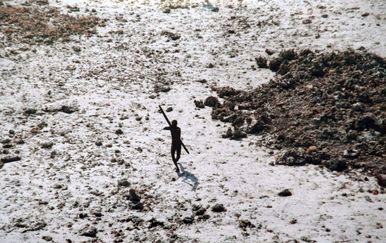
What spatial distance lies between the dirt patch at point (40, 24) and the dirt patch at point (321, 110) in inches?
534

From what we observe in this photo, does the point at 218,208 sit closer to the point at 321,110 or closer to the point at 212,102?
the point at 321,110

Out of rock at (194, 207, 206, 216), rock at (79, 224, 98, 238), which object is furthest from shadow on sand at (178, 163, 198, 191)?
rock at (79, 224, 98, 238)

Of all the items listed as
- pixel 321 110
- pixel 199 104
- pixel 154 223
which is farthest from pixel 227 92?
pixel 154 223

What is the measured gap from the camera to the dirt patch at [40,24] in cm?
2775

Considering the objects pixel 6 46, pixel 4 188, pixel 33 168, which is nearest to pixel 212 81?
pixel 33 168

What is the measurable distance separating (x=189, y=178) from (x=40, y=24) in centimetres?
2085

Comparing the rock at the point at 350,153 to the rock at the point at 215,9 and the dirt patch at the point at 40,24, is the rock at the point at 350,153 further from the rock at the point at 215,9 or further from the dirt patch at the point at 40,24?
the dirt patch at the point at 40,24

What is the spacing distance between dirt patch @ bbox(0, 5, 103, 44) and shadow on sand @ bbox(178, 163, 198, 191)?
1724cm

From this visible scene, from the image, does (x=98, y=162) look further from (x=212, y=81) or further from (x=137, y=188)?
(x=212, y=81)

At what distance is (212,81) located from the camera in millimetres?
22719

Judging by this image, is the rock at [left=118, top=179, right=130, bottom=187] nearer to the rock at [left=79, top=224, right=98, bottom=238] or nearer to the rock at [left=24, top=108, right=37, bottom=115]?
the rock at [left=79, top=224, right=98, bottom=238]

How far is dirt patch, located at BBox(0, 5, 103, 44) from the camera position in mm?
A: 27750

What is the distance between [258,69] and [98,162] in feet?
37.9

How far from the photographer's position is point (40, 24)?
2944 cm
